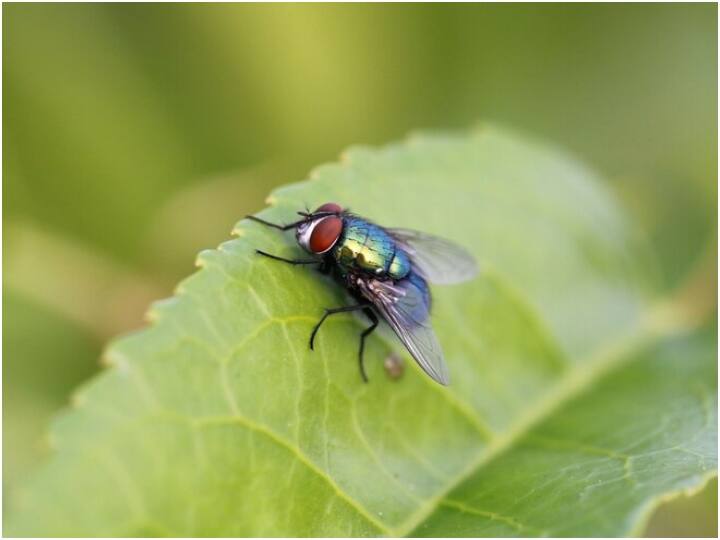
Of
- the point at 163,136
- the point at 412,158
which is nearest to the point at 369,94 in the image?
the point at 163,136

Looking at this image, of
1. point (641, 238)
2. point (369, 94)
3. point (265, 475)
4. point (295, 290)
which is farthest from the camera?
point (369, 94)

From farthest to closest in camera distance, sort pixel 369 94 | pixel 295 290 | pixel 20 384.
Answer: pixel 369 94, pixel 20 384, pixel 295 290

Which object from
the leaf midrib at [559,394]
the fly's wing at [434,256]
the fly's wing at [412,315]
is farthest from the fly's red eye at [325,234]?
the leaf midrib at [559,394]

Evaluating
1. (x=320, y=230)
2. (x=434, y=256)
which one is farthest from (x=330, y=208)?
(x=434, y=256)

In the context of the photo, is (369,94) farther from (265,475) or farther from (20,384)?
(265,475)

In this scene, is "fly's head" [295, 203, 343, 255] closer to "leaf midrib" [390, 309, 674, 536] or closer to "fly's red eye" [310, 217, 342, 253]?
"fly's red eye" [310, 217, 342, 253]

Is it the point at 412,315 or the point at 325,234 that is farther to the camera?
the point at 412,315

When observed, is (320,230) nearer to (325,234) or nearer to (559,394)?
(325,234)
